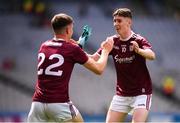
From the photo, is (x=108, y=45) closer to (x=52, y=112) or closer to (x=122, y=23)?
(x=122, y=23)

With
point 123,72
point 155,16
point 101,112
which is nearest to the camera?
point 123,72

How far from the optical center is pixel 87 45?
20500 mm

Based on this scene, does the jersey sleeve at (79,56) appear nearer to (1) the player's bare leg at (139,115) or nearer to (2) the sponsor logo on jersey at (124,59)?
(2) the sponsor logo on jersey at (124,59)

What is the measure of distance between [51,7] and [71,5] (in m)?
0.66

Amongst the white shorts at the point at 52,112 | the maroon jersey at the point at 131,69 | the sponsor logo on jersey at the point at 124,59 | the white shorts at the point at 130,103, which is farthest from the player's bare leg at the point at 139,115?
the white shorts at the point at 52,112

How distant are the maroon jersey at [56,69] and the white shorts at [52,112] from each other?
59 mm

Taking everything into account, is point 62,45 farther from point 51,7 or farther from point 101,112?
point 51,7

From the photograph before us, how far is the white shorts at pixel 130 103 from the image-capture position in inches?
359

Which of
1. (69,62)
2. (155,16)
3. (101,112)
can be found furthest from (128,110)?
(155,16)

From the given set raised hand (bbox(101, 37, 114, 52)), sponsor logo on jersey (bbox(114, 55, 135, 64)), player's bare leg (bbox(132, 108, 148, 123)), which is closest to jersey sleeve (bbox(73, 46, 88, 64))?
raised hand (bbox(101, 37, 114, 52))

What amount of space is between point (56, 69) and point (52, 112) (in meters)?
0.51

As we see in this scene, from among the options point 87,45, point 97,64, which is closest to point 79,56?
point 97,64

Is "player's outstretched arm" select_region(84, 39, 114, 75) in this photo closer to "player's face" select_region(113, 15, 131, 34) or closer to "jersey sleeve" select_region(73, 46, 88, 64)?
"jersey sleeve" select_region(73, 46, 88, 64)

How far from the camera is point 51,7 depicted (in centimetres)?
2159
